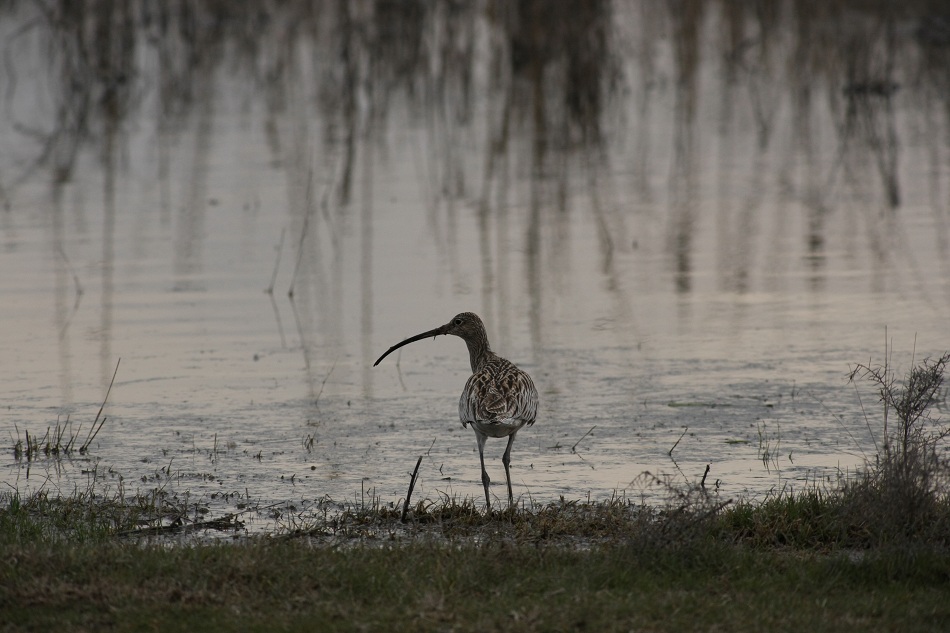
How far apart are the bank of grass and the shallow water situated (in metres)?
0.89

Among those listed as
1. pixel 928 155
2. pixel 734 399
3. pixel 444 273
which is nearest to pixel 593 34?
pixel 928 155

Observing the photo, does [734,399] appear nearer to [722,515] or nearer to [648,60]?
[722,515]

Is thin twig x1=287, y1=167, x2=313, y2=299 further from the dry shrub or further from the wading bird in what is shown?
the dry shrub

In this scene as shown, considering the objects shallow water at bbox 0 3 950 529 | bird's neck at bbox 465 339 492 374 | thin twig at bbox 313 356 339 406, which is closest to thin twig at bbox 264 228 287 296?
shallow water at bbox 0 3 950 529

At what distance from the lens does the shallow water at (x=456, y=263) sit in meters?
9.02

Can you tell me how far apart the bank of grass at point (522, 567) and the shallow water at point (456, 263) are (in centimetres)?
89

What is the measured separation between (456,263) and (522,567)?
782 centimetres

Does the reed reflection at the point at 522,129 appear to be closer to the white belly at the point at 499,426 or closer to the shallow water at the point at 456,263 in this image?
the shallow water at the point at 456,263

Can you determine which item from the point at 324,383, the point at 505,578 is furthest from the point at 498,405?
the point at 324,383

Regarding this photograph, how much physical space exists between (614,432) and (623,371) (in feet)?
4.83

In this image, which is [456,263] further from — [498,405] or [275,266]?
[498,405]

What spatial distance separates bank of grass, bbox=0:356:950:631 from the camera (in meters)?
5.88

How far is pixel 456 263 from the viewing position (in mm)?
14117

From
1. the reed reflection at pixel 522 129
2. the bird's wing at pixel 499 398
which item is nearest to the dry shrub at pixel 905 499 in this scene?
the bird's wing at pixel 499 398
